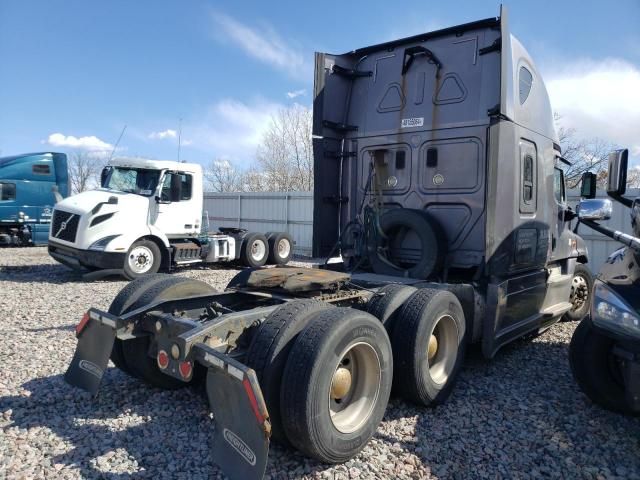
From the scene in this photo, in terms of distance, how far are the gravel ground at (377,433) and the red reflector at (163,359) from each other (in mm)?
559

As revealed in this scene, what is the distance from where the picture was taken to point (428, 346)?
3.86 metres

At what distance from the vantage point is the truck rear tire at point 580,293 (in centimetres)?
704

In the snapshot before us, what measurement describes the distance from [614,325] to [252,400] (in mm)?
2490

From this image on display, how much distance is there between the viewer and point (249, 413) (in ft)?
8.16

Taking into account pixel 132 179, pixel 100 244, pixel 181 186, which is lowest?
pixel 100 244

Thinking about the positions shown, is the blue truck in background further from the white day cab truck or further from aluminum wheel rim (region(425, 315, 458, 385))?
aluminum wheel rim (region(425, 315, 458, 385))

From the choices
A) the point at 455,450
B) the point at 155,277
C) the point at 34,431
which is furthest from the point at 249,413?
the point at 155,277

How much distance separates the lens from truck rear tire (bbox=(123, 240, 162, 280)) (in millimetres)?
10320

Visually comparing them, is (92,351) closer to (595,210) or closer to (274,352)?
(274,352)

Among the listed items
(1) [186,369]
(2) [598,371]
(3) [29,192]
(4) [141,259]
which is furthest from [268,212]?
(1) [186,369]

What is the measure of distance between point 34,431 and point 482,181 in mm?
4628

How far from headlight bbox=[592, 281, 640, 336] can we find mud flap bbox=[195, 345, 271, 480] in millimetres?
2425

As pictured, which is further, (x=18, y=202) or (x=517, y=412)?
(x=18, y=202)

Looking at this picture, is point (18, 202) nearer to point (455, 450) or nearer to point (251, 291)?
point (251, 291)
